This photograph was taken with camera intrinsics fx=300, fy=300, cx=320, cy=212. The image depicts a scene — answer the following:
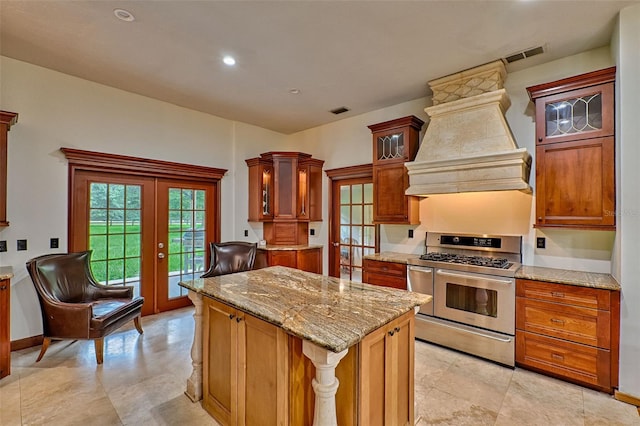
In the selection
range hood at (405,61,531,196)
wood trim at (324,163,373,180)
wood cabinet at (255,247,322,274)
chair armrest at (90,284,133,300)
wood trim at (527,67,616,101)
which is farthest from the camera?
wood cabinet at (255,247,322,274)

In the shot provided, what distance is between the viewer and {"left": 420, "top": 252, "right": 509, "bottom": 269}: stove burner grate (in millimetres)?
3039

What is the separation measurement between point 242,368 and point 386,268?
227cm

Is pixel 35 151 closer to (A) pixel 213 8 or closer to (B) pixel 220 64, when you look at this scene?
(B) pixel 220 64

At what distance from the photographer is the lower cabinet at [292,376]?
4.97ft

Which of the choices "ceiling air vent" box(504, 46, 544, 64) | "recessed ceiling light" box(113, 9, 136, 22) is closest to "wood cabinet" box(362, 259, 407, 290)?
"ceiling air vent" box(504, 46, 544, 64)

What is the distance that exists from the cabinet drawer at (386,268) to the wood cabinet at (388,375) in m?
1.67

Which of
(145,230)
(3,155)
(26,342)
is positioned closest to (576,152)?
(145,230)

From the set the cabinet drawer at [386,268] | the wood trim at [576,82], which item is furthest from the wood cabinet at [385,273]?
the wood trim at [576,82]

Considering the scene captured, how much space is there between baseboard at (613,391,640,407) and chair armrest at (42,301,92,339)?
4484mm

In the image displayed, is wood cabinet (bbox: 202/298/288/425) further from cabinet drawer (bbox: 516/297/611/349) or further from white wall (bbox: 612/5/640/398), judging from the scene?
white wall (bbox: 612/5/640/398)

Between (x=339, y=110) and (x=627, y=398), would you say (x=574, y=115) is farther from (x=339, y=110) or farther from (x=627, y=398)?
(x=339, y=110)

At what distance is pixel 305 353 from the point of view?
1.42 metres

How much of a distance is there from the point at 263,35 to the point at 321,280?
2187 mm

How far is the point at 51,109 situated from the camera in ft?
11.0
